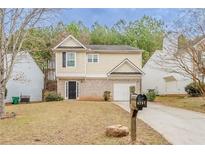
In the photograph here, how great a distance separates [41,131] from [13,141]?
3.02 ft

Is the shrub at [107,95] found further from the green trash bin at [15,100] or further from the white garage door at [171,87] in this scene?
the green trash bin at [15,100]

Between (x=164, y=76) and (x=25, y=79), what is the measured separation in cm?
361

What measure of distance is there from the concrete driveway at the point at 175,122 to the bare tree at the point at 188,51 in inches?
43.3

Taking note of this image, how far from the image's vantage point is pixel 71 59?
17562 millimetres

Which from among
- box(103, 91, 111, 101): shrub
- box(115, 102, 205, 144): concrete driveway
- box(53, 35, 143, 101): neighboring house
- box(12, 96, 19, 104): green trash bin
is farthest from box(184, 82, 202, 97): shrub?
box(12, 96, 19, 104): green trash bin

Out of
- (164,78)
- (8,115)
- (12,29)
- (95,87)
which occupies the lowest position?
(8,115)

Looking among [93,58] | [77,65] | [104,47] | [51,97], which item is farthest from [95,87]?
[77,65]

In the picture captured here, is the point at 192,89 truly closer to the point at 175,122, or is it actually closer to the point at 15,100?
the point at 175,122

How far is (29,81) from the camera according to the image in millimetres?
11945

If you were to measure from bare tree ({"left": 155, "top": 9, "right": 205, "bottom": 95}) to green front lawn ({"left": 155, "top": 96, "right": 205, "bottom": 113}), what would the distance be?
314mm

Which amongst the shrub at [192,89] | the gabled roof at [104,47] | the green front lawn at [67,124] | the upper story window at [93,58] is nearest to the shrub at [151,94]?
the green front lawn at [67,124]
